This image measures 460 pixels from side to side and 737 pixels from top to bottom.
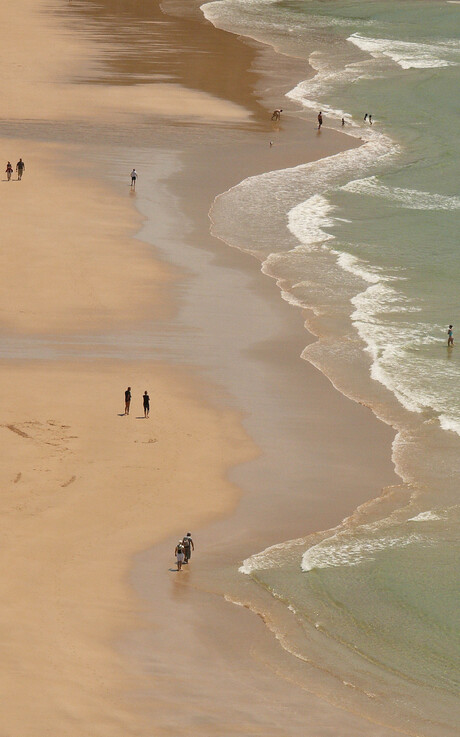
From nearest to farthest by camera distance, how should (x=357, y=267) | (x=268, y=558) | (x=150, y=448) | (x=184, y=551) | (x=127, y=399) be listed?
(x=184, y=551)
(x=268, y=558)
(x=150, y=448)
(x=127, y=399)
(x=357, y=267)

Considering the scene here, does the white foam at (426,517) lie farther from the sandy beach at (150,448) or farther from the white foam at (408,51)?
the white foam at (408,51)

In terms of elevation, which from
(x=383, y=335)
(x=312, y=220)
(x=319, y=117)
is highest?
(x=319, y=117)

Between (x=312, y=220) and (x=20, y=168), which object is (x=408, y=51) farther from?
(x=20, y=168)

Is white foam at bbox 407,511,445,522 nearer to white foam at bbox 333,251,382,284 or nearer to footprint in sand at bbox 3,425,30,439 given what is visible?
footprint in sand at bbox 3,425,30,439

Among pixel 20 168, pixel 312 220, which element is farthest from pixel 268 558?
pixel 20 168

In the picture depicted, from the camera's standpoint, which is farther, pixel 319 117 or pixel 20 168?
pixel 319 117

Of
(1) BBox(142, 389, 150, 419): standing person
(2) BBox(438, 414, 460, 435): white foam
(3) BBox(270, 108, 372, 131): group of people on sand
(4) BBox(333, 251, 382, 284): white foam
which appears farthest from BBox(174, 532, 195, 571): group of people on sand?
(3) BBox(270, 108, 372, 131): group of people on sand

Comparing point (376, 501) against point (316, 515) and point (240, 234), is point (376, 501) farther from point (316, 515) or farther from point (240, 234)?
point (240, 234)
